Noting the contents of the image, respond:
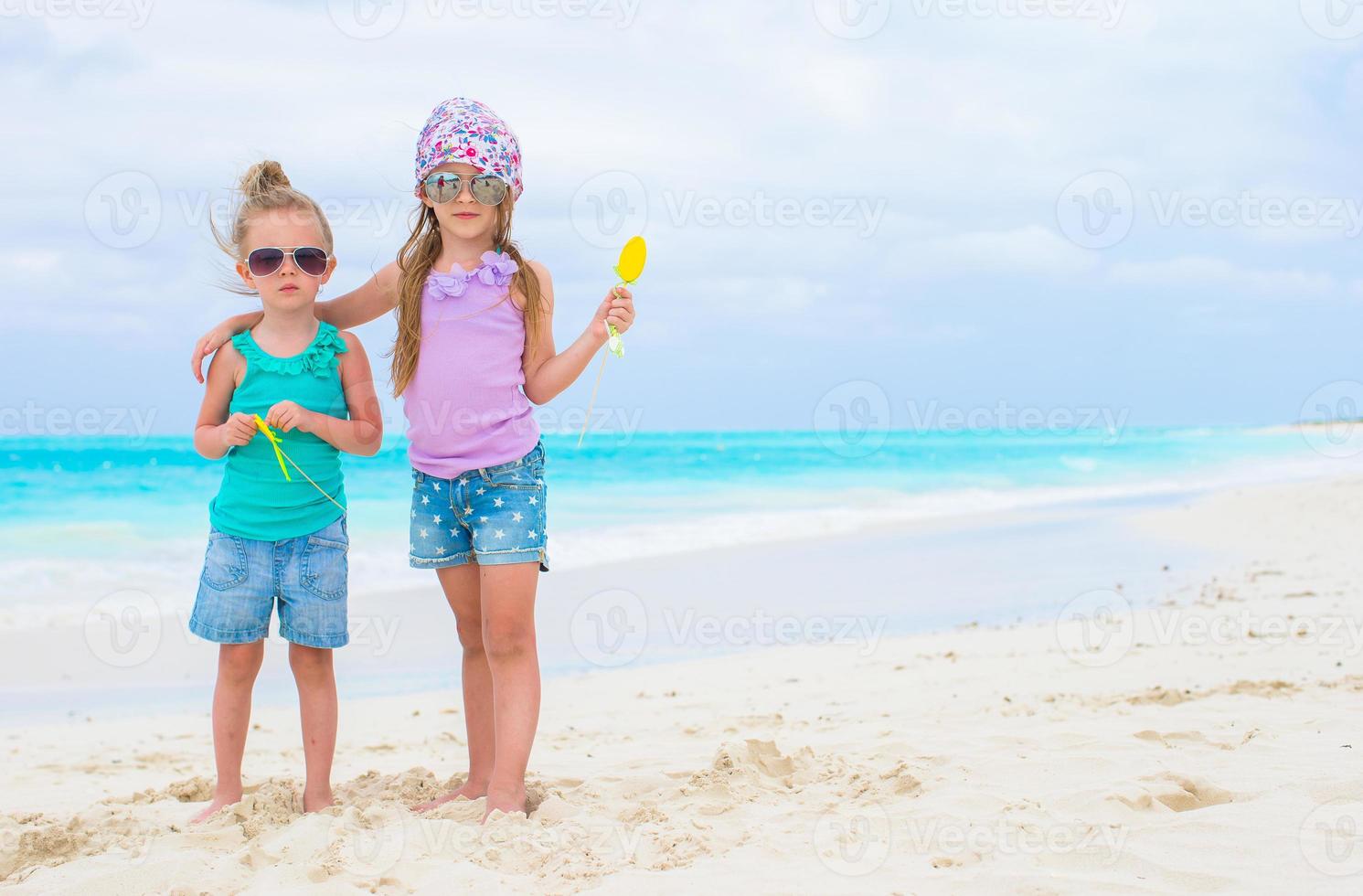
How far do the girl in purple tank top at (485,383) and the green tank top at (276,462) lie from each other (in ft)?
0.61

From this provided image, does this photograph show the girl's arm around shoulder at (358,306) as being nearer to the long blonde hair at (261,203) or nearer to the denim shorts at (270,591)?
the long blonde hair at (261,203)

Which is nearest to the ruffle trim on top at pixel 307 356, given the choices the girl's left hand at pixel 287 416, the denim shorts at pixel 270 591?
the girl's left hand at pixel 287 416

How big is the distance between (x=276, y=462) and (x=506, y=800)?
1.14 meters

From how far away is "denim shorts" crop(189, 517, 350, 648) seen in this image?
2828 millimetres

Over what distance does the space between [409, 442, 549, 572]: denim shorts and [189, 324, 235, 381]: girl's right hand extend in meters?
0.67

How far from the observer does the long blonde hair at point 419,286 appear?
9.52 ft

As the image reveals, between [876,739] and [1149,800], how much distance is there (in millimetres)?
Result: 1135

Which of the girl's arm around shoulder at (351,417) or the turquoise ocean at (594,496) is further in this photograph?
the turquoise ocean at (594,496)

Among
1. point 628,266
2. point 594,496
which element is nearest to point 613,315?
point 628,266

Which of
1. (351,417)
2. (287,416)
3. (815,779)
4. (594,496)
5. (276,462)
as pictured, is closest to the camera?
(287,416)

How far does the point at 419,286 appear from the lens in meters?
2.92

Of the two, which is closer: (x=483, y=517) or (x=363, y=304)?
(x=483, y=517)

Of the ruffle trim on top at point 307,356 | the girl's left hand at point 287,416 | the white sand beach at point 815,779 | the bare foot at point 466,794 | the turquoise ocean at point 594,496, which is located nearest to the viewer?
the white sand beach at point 815,779

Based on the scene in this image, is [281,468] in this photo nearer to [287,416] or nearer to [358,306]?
[287,416]
